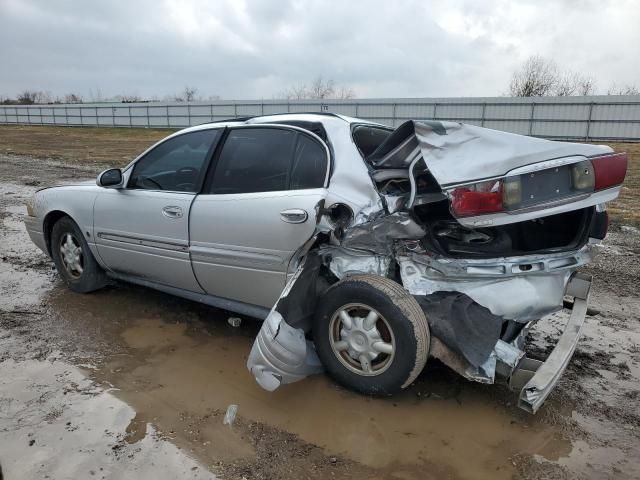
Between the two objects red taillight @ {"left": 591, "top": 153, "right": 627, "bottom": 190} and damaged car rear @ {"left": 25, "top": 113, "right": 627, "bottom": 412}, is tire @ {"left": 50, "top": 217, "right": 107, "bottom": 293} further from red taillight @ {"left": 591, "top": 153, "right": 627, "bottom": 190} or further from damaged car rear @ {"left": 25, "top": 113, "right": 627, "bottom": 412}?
red taillight @ {"left": 591, "top": 153, "right": 627, "bottom": 190}

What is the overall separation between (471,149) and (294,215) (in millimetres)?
1109

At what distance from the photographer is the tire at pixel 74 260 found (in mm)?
4633

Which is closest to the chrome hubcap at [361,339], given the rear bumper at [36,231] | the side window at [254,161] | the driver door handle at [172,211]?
the side window at [254,161]

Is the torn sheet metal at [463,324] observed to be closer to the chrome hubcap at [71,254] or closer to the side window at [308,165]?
the side window at [308,165]

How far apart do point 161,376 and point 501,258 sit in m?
2.29

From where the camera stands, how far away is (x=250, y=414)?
9.62ft

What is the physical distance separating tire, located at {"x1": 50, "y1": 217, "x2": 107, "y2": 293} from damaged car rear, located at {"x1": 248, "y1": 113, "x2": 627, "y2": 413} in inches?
96.2

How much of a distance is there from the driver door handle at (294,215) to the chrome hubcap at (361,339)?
0.60 meters

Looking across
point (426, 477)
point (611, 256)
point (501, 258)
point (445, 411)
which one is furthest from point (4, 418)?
point (611, 256)

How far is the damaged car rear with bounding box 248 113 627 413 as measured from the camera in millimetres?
2670

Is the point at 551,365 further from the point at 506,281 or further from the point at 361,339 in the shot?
the point at 361,339

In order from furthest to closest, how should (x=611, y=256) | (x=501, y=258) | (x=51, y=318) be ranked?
(x=611, y=256) < (x=51, y=318) < (x=501, y=258)

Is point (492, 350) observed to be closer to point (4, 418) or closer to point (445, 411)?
point (445, 411)

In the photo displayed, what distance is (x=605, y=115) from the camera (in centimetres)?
2562
